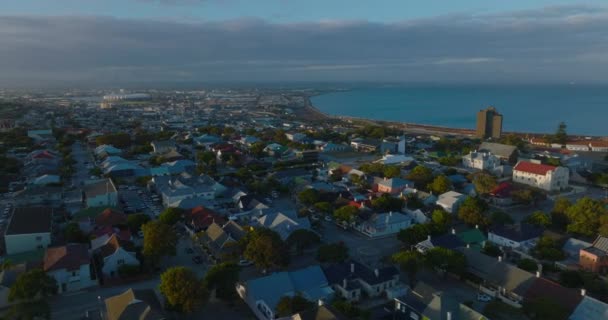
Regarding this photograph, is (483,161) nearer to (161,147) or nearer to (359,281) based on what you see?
(359,281)

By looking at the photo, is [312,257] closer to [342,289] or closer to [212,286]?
[342,289]

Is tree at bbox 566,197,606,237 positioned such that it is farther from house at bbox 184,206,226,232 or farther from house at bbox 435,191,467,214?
house at bbox 184,206,226,232

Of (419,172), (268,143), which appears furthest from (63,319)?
(268,143)

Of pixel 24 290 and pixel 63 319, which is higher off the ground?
pixel 24 290


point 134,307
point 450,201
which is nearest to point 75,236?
point 134,307

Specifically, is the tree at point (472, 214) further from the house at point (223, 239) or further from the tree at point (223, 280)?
the tree at point (223, 280)

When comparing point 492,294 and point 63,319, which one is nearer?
point 63,319

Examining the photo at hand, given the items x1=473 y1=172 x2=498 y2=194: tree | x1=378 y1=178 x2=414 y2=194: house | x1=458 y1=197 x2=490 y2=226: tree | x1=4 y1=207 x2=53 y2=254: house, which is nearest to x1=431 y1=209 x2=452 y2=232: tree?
x1=458 y1=197 x2=490 y2=226: tree
